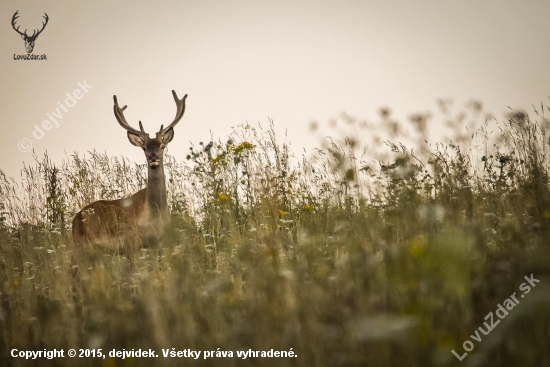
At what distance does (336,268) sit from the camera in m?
2.80

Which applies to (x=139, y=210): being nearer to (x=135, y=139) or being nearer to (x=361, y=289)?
(x=135, y=139)

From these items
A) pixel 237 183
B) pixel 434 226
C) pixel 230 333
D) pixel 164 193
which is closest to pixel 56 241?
pixel 164 193

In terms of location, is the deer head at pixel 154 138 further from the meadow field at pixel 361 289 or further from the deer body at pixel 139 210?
the meadow field at pixel 361 289

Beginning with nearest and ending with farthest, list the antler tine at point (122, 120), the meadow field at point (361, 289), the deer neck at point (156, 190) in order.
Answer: the meadow field at point (361, 289) → the deer neck at point (156, 190) → the antler tine at point (122, 120)

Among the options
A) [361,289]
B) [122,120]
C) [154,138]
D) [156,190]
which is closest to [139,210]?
[156,190]

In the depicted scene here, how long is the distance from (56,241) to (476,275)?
489cm

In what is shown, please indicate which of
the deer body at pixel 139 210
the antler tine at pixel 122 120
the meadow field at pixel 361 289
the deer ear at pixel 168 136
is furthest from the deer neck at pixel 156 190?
the meadow field at pixel 361 289

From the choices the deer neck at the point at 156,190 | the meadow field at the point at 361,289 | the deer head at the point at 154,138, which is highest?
the deer head at the point at 154,138

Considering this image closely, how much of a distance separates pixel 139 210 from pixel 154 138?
0.98 meters

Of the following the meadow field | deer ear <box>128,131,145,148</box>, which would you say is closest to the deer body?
deer ear <box>128,131,145,148</box>

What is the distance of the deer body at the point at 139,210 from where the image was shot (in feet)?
20.5

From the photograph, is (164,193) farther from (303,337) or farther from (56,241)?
(303,337)

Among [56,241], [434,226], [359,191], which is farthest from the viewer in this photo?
[56,241]

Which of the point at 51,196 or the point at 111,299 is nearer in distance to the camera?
the point at 111,299
